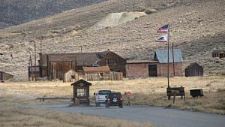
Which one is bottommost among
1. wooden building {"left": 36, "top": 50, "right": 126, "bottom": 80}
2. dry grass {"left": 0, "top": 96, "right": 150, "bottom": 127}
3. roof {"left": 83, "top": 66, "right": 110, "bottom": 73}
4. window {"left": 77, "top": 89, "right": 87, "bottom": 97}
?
dry grass {"left": 0, "top": 96, "right": 150, "bottom": 127}

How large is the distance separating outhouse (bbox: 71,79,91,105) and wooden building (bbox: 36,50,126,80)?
54.9 metres

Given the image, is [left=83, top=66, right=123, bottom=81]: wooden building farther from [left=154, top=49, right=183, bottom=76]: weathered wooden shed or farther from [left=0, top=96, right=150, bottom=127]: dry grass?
[left=0, top=96, right=150, bottom=127]: dry grass

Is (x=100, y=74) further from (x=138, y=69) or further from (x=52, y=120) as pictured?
(x=52, y=120)

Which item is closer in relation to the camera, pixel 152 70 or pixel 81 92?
pixel 81 92

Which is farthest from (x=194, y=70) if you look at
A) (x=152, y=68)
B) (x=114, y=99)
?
(x=114, y=99)

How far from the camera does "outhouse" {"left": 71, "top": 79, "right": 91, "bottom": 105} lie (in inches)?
1799

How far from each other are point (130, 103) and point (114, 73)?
5072 cm

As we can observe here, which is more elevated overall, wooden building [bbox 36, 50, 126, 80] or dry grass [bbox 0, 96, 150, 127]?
wooden building [bbox 36, 50, 126, 80]

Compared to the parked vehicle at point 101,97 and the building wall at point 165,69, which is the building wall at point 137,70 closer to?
the building wall at point 165,69

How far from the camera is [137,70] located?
332ft

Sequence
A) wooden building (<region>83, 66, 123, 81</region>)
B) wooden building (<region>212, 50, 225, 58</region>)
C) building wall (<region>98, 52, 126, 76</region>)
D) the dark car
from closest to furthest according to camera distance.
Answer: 1. the dark car
2. wooden building (<region>83, 66, 123, 81</region>)
3. building wall (<region>98, 52, 126, 76</region>)
4. wooden building (<region>212, 50, 225, 58</region>)

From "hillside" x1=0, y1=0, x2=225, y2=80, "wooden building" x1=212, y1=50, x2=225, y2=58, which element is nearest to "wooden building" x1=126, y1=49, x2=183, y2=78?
"hillside" x1=0, y1=0, x2=225, y2=80

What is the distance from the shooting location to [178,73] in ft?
330

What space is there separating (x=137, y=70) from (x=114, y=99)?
58.5m
